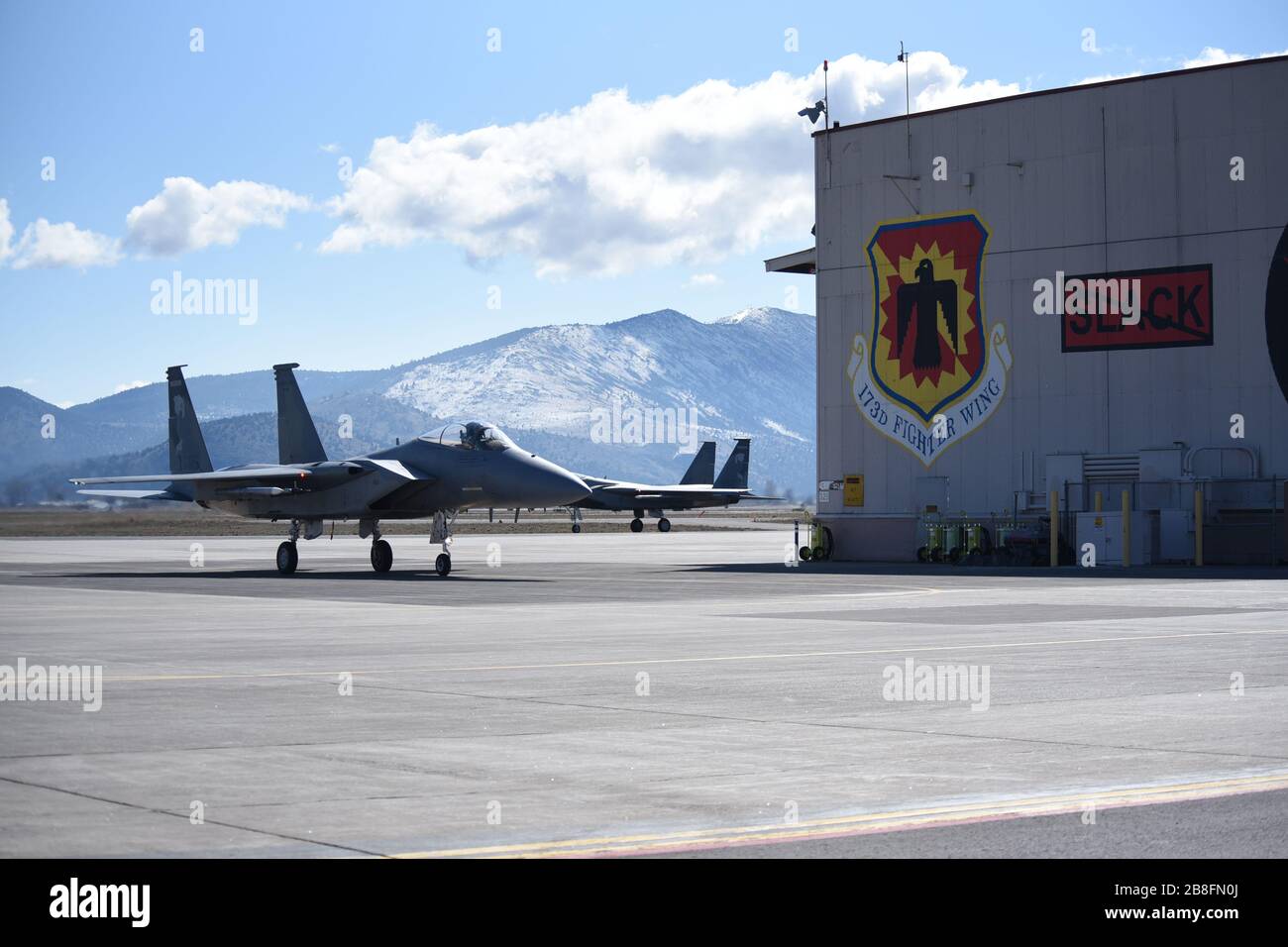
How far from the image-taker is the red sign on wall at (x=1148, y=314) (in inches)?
1672

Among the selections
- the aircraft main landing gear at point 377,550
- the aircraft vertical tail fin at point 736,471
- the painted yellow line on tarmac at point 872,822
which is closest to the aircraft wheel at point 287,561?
the aircraft main landing gear at point 377,550

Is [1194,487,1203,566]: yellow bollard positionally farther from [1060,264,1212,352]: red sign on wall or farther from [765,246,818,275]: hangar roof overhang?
[765,246,818,275]: hangar roof overhang

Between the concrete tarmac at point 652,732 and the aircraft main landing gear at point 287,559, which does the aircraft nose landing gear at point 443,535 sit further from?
the concrete tarmac at point 652,732

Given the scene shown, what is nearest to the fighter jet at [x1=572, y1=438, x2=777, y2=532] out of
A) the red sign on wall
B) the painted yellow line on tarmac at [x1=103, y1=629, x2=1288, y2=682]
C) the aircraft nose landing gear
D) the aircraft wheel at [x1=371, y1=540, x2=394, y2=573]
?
the red sign on wall

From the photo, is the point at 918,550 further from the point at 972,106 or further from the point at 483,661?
the point at 483,661

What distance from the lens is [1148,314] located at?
4328cm

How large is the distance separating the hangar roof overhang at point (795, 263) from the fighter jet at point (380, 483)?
2059 centimetres

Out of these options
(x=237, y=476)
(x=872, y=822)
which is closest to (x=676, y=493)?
(x=237, y=476)

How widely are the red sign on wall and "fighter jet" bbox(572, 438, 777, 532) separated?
45920mm

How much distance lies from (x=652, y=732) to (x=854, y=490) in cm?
3906

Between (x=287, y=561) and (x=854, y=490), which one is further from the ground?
(x=854, y=490)

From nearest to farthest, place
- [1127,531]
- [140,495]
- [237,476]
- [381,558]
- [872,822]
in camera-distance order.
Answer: [872,822] < [237,476] < [381,558] < [1127,531] < [140,495]

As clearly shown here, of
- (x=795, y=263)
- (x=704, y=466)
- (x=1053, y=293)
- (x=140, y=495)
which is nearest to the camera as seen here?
(x=140, y=495)

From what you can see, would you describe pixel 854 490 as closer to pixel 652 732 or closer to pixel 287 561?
pixel 287 561
